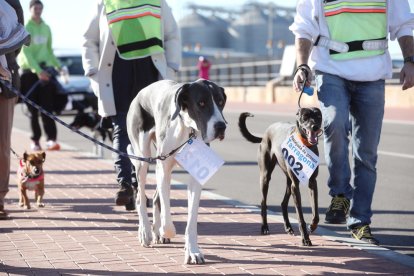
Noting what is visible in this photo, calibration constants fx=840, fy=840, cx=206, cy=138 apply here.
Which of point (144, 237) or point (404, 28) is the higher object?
point (404, 28)

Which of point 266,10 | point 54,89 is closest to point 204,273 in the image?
point 54,89

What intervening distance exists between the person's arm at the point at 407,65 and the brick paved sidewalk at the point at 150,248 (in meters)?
1.35

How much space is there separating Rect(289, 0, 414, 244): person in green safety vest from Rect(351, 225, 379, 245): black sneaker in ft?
0.08

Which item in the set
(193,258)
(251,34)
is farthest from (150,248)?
(251,34)

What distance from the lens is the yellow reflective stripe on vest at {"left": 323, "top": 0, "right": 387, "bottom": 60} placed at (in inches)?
258

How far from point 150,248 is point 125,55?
7.11 feet

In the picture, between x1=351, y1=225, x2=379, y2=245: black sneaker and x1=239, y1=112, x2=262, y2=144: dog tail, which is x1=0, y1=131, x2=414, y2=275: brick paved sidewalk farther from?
x1=239, y1=112, x2=262, y2=144: dog tail

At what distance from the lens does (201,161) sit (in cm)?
548

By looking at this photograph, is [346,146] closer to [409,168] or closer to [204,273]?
[204,273]

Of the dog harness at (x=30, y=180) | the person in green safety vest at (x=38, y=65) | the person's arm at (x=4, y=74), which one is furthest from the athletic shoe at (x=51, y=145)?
the person's arm at (x=4, y=74)

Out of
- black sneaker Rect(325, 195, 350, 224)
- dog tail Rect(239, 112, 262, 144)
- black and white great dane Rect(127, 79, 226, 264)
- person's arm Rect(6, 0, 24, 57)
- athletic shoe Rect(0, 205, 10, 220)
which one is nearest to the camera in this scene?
black and white great dane Rect(127, 79, 226, 264)

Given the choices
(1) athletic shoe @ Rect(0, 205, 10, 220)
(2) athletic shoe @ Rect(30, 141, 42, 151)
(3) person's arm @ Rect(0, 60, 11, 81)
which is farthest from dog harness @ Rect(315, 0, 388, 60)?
(2) athletic shoe @ Rect(30, 141, 42, 151)

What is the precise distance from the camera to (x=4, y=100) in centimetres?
736

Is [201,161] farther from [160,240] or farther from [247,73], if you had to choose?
[247,73]
